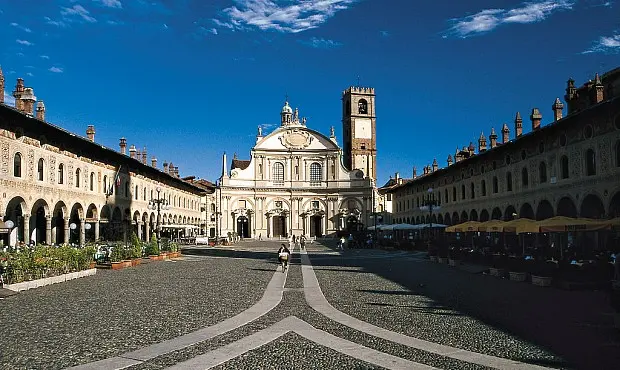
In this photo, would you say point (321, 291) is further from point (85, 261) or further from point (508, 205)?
point (508, 205)

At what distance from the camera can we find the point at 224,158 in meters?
82.0

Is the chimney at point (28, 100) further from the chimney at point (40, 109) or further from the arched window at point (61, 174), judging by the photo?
the arched window at point (61, 174)

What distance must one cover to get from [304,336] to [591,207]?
2263cm

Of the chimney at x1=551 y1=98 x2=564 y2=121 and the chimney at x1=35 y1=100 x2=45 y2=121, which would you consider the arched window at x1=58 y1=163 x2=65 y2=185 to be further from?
the chimney at x1=551 y1=98 x2=564 y2=121

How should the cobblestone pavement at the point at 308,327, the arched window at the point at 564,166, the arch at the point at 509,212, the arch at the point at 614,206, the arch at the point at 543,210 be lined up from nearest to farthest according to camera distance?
Result: the cobblestone pavement at the point at 308,327 → the arch at the point at 614,206 → the arched window at the point at 564,166 → the arch at the point at 543,210 → the arch at the point at 509,212

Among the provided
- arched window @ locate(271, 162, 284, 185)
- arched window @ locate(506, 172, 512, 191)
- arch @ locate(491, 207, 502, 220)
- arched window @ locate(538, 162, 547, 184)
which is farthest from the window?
arched window @ locate(271, 162, 284, 185)

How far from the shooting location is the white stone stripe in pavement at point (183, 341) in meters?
7.47

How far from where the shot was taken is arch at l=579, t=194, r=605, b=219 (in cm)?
2603

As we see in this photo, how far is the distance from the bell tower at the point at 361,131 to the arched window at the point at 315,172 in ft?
32.3

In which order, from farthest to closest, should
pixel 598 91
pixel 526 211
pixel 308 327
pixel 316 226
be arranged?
pixel 316 226
pixel 526 211
pixel 598 91
pixel 308 327

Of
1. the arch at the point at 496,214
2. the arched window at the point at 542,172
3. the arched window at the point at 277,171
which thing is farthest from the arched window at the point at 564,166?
the arched window at the point at 277,171

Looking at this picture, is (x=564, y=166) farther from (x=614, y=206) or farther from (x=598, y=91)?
(x=614, y=206)

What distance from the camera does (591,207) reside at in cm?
2700

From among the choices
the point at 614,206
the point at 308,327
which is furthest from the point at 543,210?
the point at 308,327
